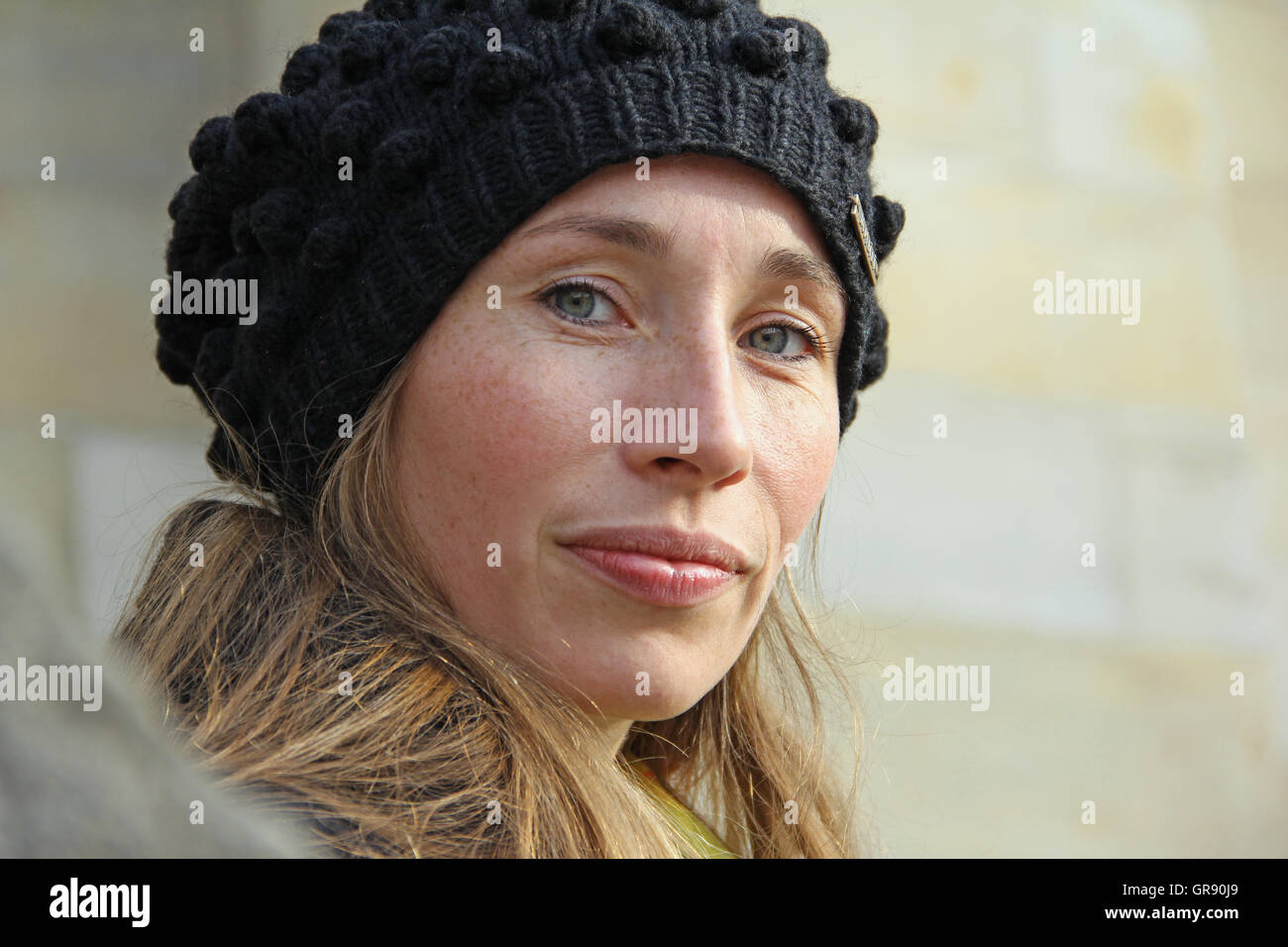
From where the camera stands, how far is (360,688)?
62.3 inches

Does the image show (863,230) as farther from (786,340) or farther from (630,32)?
(630,32)

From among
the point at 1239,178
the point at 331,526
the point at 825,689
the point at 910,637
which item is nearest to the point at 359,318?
the point at 331,526

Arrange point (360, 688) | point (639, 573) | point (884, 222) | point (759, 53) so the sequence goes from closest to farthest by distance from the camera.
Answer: point (360, 688) < point (639, 573) < point (759, 53) < point (884, 222)

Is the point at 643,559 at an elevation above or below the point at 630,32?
below

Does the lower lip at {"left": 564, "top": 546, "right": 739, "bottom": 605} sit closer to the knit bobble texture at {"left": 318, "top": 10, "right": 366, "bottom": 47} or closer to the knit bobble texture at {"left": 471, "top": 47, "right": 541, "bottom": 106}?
the knit bobble texture at {"left": 471, "top": 47, "right": 541, "bottom": 106}

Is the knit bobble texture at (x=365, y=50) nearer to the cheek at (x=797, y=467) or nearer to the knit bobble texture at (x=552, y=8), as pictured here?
the knit bobble texture at (x=552, y=8)

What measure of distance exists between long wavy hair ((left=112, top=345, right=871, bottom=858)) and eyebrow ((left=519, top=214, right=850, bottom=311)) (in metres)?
0.31

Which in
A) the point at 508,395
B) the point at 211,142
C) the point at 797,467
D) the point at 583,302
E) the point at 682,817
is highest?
the point at 211,142

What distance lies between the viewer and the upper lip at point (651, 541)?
1.70 m

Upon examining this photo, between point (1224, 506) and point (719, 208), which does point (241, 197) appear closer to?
point (719, 208)

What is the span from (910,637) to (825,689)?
2058mm

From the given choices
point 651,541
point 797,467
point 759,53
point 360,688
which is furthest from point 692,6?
point 360,688

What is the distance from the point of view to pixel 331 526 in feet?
5.98

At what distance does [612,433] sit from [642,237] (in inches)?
10.9
